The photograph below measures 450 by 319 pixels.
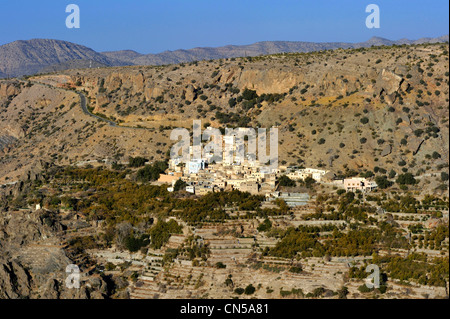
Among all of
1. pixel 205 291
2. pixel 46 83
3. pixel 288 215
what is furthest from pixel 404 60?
pixel 46 83

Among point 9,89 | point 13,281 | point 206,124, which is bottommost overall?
point 13,281

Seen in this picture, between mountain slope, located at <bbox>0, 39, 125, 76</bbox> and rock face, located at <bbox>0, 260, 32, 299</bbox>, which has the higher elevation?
mountain slope, located at <bbox>0, 39, 125, 76</bbox>

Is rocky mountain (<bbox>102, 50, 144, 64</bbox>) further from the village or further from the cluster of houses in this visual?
the cluster of houses

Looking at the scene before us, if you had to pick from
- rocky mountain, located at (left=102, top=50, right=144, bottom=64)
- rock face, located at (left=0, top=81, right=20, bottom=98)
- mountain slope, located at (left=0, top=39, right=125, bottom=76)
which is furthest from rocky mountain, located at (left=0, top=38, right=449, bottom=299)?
rocky mountain, located at (left=102, top=50, right=144, bottom=64)

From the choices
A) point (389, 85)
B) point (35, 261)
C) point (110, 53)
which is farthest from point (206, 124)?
point (110, 53)

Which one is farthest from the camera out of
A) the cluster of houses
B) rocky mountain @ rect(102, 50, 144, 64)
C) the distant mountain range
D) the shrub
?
rocky mountain @ rect(102, 50, 144, 64)

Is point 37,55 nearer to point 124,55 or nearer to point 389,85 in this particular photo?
point 124,55

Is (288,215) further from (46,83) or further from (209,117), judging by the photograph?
(46,83)
